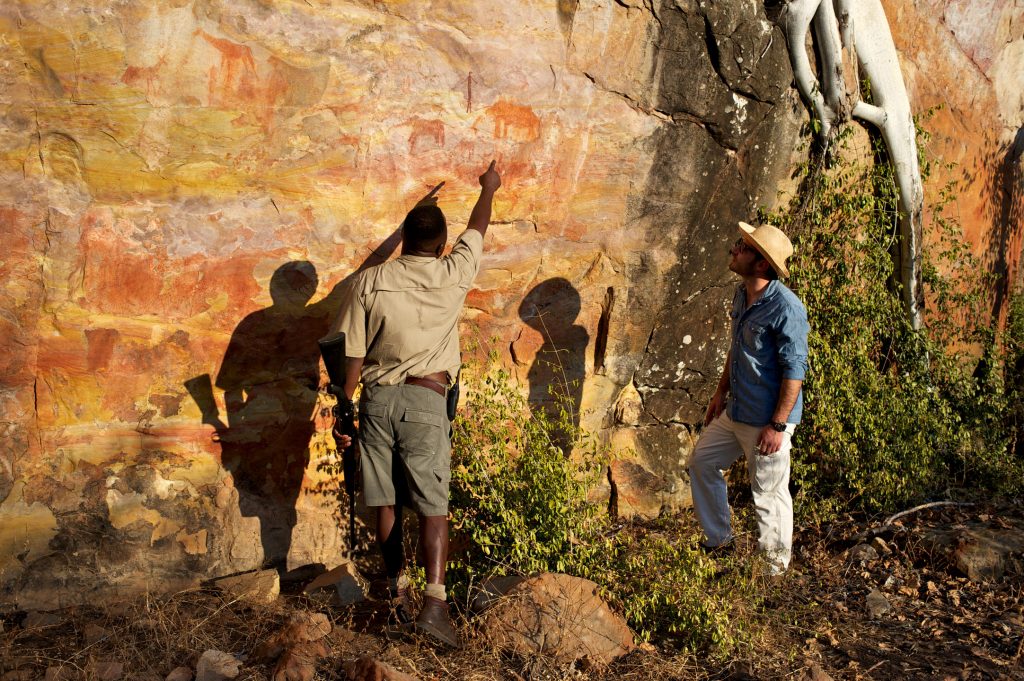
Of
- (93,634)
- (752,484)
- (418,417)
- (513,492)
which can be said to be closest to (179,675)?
(93,634)

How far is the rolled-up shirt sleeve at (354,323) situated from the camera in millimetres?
A: 3465

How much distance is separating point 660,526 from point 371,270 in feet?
7.11

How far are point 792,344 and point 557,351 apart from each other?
4.18ft

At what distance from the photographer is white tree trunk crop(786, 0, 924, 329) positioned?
4.63 meters

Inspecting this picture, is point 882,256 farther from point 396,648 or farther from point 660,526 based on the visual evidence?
point 396,648

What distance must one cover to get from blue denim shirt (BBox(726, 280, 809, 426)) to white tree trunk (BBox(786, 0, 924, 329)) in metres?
1.51

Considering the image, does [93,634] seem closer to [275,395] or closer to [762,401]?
[275,395]

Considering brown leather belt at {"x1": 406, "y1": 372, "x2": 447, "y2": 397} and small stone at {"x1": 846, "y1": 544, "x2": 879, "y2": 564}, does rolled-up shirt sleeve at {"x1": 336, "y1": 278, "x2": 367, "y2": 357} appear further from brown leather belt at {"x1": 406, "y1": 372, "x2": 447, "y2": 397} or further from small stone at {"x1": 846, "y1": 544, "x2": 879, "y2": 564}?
small stone at {"x1": 846, "y1": 544, "x2": 879, "y2": 564}

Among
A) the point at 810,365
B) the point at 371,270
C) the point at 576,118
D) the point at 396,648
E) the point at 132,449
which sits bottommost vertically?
the point at 396,648

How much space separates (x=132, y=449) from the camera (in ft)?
12.5

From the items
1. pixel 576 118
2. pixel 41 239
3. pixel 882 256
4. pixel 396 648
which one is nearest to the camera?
pixel 396 648

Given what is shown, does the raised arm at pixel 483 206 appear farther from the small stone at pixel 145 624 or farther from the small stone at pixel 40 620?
the small stone at pixel 40 620

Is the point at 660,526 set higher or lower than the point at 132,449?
A: lower

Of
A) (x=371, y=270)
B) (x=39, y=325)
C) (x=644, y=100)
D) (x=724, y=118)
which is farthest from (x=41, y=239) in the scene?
(x=724, y=118)
